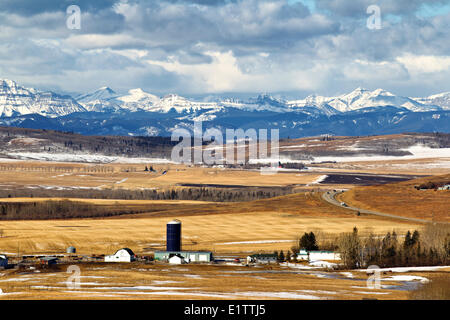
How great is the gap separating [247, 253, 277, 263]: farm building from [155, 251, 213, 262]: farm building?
6.61 meters

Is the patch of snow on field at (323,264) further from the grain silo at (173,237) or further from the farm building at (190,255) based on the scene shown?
the grain silo at (173,237)

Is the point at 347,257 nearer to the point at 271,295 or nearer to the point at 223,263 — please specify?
the point at 223,263

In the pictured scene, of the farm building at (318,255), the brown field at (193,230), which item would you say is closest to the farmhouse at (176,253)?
the brown field at (193,230)

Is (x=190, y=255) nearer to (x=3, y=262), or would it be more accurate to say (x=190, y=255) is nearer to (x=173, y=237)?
(x=173, y=237)

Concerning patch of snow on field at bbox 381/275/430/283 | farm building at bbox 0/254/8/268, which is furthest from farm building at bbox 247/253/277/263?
farm building at bbox 0/254/8/268

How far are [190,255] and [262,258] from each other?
12107mm

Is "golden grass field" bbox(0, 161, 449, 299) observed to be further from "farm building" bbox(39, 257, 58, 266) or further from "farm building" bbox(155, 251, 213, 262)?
"farm building" bbox(155, 251, 213, 262)

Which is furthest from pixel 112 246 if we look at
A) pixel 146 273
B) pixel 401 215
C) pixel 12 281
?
pixel 401 215

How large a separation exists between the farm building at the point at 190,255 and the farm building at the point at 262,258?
21.7ft

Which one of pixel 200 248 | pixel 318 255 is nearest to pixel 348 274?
pixel 318 255

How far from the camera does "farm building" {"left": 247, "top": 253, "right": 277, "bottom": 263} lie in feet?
385

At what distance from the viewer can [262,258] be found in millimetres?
118375
